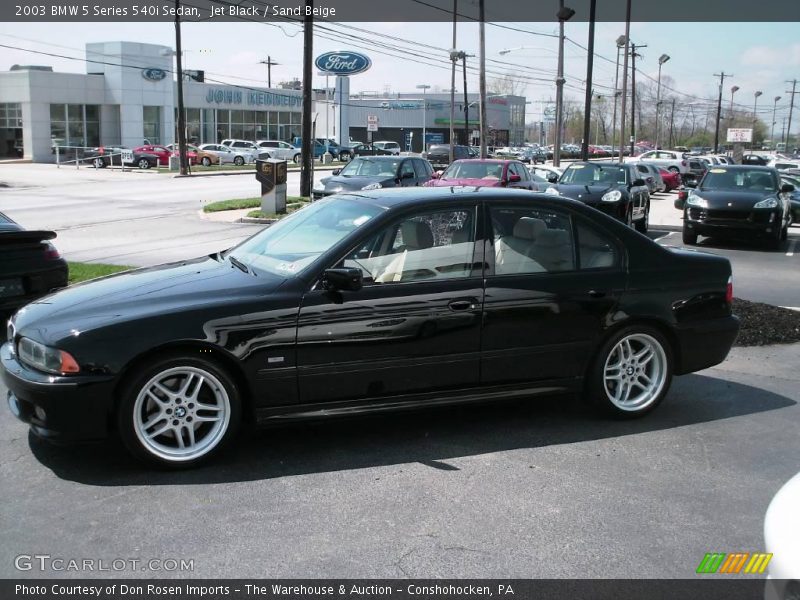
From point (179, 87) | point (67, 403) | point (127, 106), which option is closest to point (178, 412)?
point (67, 403)

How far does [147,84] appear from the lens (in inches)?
2388

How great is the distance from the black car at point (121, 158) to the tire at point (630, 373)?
46.3 metres

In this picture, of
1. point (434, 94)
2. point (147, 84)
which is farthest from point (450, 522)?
point (434, 94)

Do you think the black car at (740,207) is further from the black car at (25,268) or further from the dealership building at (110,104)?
the dealership building at (110,104)

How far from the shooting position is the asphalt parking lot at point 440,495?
3.64 m

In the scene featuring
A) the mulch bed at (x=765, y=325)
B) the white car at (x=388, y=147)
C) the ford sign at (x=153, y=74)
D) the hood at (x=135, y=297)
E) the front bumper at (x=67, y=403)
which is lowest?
the mulch bed at (x=765, y=325)

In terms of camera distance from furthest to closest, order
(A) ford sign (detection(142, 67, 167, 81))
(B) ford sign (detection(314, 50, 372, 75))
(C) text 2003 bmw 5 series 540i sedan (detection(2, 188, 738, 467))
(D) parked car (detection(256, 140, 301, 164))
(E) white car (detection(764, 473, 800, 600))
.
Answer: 1. (A) ford sign (detection(142, 67, 167, 81))
2. (D) parked car (detection(256, 140, 301, 164))
3. (B) ford sign (detection(314, 50, 372, 75))
4. (C) text 2003 bmw 5 series 540i sedan (detection(2, 188, 738, 467))
5. (E) white car (detection(764, 473, 800, 600))

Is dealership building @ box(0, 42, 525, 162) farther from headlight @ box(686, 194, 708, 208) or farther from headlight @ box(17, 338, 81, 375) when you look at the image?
headlight @ box(17, 338, 81, 375)

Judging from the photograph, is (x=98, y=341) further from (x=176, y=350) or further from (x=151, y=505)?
(x=151, y=505)

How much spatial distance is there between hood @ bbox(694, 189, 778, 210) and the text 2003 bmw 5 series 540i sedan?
11.5m

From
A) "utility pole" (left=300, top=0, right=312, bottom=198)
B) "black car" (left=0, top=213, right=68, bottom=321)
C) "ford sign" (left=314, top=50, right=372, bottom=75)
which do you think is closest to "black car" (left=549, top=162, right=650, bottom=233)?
"utility pole" (left=300, top=0, right=312, bottom=198)

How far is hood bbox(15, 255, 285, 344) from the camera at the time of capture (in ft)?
14.4

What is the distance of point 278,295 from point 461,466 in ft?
4.85
